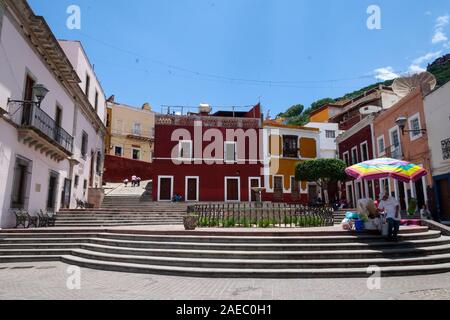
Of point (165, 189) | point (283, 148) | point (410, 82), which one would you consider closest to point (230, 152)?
point (283, 148)

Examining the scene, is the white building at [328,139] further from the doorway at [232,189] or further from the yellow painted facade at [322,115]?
the doorway at [232,189]

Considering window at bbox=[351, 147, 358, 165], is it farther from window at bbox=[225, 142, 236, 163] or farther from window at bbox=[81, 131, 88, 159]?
window at bbox=[81, 131, 88, 159]

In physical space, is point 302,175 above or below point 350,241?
above

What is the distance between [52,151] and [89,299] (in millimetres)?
12380

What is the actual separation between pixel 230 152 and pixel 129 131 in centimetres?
2012

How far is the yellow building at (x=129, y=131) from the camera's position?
41812 millimetres

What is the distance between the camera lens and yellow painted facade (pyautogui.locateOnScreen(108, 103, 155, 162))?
42.0 metres

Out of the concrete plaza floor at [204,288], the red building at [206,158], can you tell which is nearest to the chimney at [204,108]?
the red building at [206,158]

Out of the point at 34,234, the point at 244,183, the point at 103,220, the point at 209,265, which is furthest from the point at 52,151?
the point at 244,183

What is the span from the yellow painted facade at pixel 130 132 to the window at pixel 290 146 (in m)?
21.3

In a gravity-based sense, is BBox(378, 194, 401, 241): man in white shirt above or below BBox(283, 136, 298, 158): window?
below

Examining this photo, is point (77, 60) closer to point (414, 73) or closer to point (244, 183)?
point (244, 183)

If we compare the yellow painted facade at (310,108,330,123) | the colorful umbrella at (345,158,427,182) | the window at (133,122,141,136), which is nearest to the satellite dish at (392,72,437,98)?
the colorful umbrella at (345,158,427,182)

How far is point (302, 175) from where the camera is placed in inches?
995
